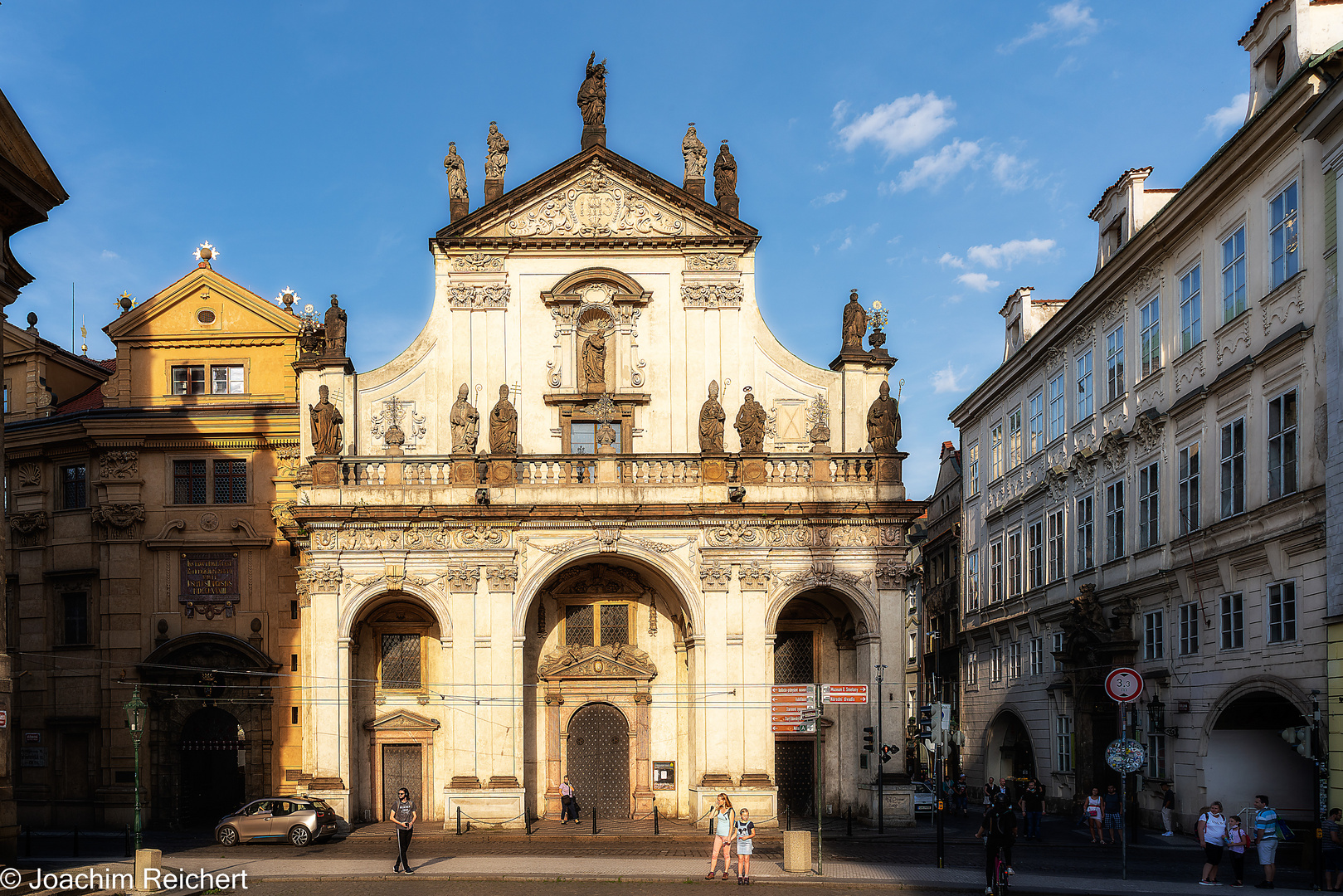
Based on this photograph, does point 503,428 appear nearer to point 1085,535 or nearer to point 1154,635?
point 1085,535

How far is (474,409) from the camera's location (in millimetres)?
36000

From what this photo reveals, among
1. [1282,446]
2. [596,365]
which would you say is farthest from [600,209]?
[1282,446]

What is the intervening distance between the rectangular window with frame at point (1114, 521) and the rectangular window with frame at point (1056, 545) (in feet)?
13.3

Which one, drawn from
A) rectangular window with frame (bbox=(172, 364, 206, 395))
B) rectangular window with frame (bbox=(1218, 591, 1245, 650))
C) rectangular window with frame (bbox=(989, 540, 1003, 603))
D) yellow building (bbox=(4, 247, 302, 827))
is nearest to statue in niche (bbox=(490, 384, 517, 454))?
yellow building (bbox=(4, 247, 302, 827))

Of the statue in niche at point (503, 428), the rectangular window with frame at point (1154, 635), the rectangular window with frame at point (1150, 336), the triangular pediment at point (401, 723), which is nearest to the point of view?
the rectangular window with frame at point (1154, 635)

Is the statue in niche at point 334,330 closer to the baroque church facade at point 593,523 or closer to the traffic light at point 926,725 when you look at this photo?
the baroque church facade at point 593,523

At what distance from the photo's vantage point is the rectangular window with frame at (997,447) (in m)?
48.7

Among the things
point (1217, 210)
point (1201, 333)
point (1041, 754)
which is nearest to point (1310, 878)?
point (1201, 333)

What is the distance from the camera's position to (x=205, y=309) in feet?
133

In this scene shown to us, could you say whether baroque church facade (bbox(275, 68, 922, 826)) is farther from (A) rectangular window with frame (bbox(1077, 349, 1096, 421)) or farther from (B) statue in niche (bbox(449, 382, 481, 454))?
(A) rectangular window with frame (bbox(1077, 349, 1096, 421))

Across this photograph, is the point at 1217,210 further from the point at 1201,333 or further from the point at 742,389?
the point at 742,389

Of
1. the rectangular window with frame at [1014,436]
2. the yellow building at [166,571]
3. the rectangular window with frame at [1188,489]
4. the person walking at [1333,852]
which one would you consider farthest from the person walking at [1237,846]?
the yellow building at [166,571]

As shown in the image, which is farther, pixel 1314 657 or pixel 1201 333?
pixel 1201 333

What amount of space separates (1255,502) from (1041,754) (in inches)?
656
